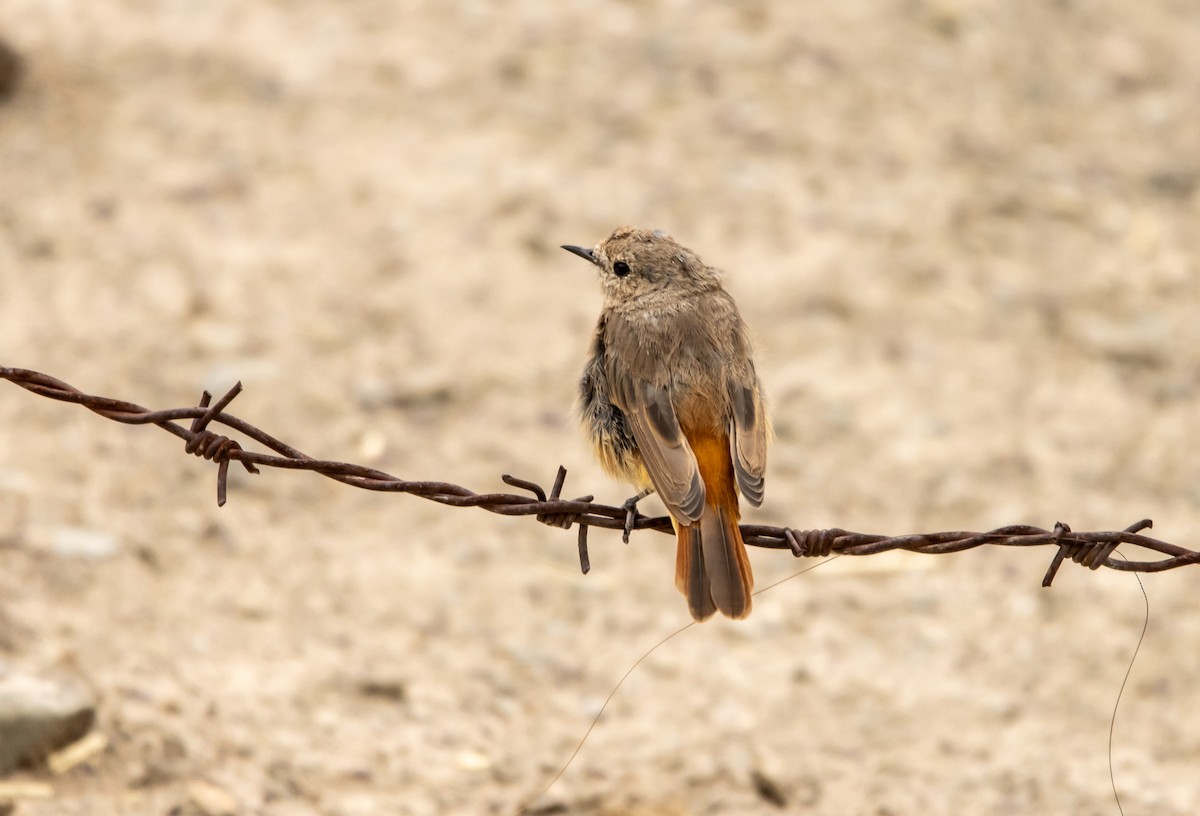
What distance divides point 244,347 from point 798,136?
4.06 m

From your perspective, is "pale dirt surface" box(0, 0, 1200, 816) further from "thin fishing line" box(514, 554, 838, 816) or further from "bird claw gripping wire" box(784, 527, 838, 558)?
"bird claw gripping wire" box(784, 527, 838, 558)

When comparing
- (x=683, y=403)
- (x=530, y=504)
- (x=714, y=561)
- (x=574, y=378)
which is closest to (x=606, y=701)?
(x=683, y=403)

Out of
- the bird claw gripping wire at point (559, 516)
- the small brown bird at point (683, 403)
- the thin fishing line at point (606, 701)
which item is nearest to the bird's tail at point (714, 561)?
the small brown bird at point (683, 403)

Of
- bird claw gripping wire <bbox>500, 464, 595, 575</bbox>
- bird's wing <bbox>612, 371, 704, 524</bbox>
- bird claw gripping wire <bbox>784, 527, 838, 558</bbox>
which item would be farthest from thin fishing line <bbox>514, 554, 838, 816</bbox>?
bird claw gripping wire <bbox>500, 464, 595, 575</bbox>

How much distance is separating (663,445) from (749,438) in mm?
276

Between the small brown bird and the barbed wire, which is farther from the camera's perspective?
the small brown bird

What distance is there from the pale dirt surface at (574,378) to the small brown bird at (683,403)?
583mm

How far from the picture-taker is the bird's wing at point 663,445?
423 cm


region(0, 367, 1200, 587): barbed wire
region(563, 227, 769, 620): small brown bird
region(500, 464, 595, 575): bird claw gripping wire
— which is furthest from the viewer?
region(563, 227, 769, 620): small brown bird

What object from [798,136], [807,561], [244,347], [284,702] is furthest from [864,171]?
[284,702]

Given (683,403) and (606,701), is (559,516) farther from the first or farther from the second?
(606,701)

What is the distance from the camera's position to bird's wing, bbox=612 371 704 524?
4.23 metres

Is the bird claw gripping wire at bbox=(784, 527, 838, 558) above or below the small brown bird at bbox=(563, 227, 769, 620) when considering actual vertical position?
below

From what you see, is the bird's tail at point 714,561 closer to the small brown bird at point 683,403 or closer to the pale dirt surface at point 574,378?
the small brown bird at point 683,403
